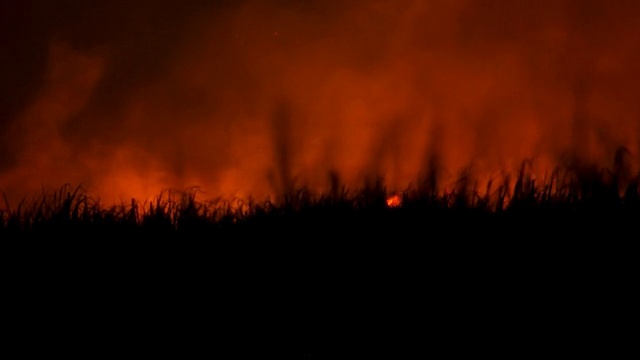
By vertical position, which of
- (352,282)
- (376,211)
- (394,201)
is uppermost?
(394,201)

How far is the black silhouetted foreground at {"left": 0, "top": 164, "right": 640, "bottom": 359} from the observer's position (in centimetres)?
334

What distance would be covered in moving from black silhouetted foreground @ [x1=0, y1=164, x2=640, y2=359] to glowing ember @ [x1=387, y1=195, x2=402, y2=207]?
10cm

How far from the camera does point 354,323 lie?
3.44m

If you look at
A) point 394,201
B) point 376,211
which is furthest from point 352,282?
point 394,201

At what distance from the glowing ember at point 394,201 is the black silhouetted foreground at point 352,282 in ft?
0.34

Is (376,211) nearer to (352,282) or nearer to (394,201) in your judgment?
(394,201)

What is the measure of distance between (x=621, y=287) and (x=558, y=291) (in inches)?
10.2

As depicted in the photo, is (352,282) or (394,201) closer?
(352,282)

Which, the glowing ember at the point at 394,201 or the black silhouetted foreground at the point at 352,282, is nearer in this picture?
the black silhouetted foreground at the point at 352,282

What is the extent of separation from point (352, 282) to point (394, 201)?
779mm

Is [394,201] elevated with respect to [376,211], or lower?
elevated

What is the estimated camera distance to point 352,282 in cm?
353

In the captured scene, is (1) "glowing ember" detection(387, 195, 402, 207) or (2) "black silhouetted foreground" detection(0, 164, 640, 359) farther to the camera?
(1) "glowing ember" detection(387, 195, 402, 207)

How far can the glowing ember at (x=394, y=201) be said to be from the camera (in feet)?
13.4
